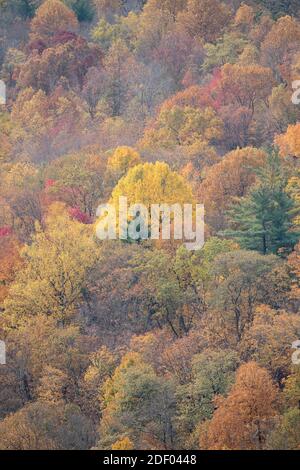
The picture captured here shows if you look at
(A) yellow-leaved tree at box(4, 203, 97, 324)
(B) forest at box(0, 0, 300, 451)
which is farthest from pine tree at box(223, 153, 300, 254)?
(A) yellow-leaved tree at box(4, 203, 97, 324)

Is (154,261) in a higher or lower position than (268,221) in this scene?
lower

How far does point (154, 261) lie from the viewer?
201 feet

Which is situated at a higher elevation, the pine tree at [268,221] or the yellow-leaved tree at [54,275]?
the pine tree at [268,221]

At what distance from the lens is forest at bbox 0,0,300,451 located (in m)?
50.7

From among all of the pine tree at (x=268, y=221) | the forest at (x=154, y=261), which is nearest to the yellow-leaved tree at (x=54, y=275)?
the forest at (x=154, y=261)

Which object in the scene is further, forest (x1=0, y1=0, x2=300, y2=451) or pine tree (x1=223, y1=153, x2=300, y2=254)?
pine tree (x1=223, y1=153, x2=300, y2=254)

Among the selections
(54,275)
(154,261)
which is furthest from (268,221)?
(54,275)

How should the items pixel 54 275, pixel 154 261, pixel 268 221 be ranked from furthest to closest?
pixel 54 275 → pixel 154 261 → pixel 268 221

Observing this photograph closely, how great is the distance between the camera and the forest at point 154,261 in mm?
50656

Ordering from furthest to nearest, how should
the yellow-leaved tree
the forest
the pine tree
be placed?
the yellow-leaved tree → the pine tree → the forest

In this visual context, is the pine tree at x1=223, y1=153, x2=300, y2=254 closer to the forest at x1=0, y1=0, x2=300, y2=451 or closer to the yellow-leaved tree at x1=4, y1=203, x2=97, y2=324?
the forest at x1=0, y1=0, x2=300, y2=451

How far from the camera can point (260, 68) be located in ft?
308

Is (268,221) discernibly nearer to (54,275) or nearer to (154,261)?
(154,261)

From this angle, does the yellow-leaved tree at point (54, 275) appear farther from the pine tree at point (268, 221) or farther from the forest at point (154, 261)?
the pine tree at point (268, 221)
